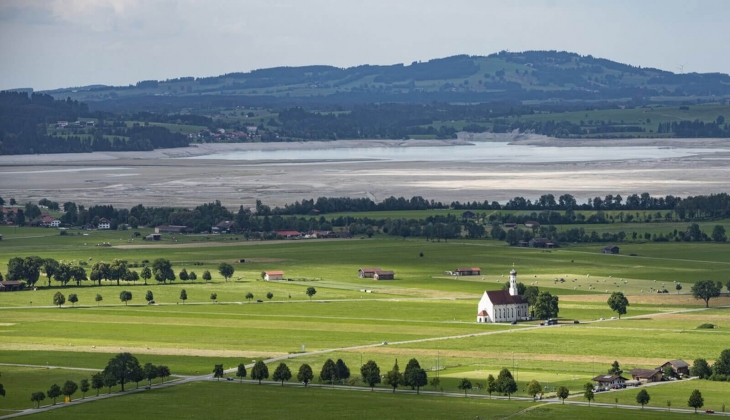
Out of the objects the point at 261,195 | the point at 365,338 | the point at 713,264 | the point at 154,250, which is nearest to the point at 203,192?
the point at 261,195

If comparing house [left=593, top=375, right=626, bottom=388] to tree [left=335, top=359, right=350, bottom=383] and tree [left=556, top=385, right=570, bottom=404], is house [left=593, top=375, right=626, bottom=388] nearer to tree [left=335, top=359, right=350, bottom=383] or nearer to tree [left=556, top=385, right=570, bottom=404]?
tree [left=556, top=385, right=570, bottom=404]

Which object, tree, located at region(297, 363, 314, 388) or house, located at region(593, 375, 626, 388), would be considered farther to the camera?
tree, located at region(297, 363, 314, 388)

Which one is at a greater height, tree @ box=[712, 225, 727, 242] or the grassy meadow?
tree @ box=[712, 225, 727, 242]

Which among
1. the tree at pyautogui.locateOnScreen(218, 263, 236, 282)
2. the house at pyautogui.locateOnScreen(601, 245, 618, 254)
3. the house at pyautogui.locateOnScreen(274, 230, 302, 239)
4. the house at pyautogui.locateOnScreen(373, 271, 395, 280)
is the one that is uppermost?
the house at pyautogui.locateOnScreen(274, 230, 302, 239)

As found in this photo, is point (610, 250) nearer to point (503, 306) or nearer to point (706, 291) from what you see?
point (706, 291)

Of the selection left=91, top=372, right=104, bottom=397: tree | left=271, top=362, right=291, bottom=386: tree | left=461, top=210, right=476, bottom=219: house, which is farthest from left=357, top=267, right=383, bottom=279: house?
left=91, top=372, right=104, bottom=397: tree

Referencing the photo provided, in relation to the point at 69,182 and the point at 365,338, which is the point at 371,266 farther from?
the point at 69,182

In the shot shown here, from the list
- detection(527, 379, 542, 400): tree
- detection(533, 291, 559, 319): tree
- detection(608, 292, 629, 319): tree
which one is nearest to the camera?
detection(527, 379, 542, 400): tree

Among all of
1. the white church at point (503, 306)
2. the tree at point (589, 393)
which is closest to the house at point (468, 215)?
the white church at point (503, 306)
